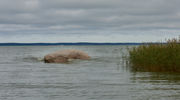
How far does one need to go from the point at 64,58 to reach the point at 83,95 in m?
26.9

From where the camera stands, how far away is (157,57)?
27.4m

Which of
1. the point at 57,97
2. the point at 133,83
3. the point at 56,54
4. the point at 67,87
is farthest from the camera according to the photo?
the point at 56,54

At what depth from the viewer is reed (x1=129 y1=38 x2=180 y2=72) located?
87.7ft

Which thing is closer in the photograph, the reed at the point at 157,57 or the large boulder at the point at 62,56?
the reed at the point at 157,57

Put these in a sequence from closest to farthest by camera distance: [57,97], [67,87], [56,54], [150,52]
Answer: [57,97] → [67,87] → [150,52] → [56,54]

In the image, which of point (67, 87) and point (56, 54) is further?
point (56, 54)

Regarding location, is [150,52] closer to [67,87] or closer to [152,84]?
[152,84]

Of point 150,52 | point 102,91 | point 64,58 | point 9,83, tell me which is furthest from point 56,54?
point 102,91

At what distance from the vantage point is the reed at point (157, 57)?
26.7 meters

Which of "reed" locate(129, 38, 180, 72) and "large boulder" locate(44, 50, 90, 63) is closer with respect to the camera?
"reed" locate(129, 38, 180, 72)

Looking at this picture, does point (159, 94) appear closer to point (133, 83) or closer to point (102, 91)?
point (102, 91)

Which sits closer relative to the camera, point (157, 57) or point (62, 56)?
point (157, 57)

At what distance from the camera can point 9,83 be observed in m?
22.5

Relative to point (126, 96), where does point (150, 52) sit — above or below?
above
